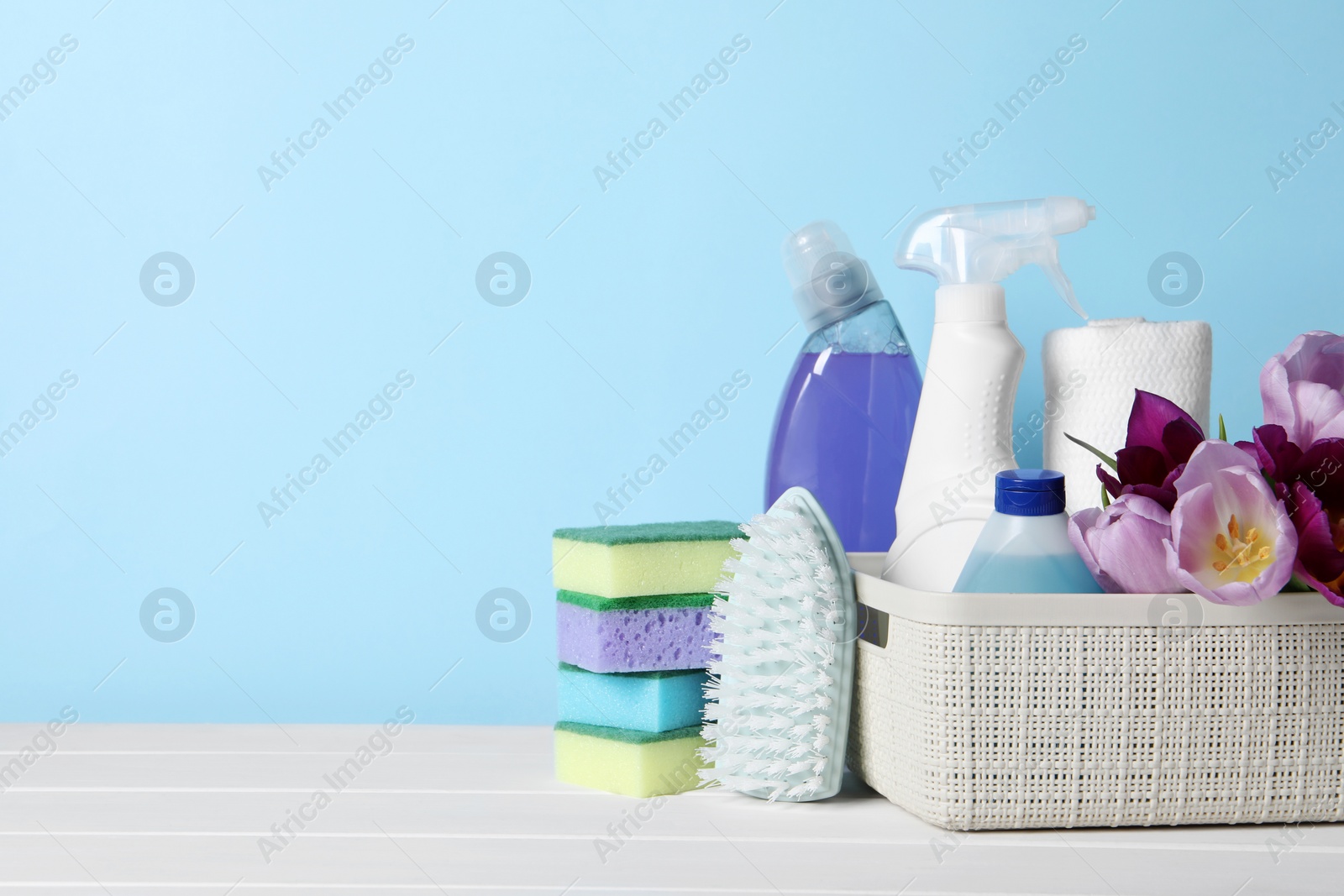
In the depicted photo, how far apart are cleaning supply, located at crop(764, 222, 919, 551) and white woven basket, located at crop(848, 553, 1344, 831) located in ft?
0.56

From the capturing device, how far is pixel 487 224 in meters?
0.79

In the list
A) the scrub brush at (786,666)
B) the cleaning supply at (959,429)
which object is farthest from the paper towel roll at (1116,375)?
the scrub brush at (786,666)

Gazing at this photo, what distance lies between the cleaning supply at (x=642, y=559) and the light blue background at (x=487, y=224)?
0.21 meters

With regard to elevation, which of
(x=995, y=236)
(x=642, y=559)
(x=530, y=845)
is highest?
(x=995, y=236)

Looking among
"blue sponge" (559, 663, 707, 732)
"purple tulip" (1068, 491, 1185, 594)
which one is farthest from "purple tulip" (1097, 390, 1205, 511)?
"blue sponge" (559, 663, 707, 732)

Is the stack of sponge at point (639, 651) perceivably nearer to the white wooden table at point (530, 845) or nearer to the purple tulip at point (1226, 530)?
the white wooden table at point (530, 845)

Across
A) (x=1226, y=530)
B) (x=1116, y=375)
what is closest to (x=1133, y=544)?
(x=1226, y=530)

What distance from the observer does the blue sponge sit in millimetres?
562

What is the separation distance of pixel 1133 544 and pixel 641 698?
0.25 metres

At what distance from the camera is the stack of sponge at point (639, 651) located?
0.56 m

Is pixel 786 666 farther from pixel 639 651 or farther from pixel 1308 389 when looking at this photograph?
pixel 1308 389

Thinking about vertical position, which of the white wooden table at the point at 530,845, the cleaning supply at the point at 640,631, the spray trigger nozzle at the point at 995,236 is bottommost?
the white wooden table at the point at 530,845

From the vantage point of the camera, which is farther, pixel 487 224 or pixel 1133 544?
pixel 487 224

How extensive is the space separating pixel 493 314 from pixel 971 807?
468mm
